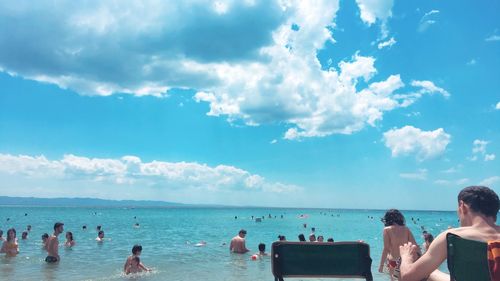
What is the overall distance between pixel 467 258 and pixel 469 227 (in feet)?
0.79

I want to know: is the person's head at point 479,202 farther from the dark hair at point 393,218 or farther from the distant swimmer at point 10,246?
the distant swimmer at point 10,246

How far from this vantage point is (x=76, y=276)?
13117 mm

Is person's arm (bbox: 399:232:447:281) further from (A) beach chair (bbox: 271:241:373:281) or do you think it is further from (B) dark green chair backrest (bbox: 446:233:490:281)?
(A) beach chair (bbox: 271:241:373:281)

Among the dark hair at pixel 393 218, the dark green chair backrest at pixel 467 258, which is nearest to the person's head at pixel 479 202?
the dark green chair backrest at pixel 467 258

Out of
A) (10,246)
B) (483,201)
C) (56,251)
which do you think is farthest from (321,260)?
(10,246)

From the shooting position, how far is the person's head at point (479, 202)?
114 inches

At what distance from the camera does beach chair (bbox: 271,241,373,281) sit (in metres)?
4.16

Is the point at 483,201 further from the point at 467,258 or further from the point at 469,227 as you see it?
the point at 467,258

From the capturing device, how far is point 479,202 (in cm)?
290

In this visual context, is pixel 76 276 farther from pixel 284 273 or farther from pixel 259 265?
pixel 284 273

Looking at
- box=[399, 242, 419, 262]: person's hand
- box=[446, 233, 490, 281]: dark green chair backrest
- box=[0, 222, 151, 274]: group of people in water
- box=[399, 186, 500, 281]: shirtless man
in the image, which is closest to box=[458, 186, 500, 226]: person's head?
box=[399, 186, 500, 281]: shirtless man

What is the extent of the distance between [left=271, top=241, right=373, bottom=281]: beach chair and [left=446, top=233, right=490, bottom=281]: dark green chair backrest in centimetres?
140

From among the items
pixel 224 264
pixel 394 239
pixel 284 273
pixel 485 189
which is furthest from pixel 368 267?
pixel 224 264

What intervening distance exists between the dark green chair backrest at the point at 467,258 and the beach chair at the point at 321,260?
4.59 ft
